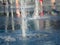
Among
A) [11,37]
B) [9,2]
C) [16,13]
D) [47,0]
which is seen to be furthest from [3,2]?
[11,37]

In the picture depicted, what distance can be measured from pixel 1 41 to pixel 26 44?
2.71 ft

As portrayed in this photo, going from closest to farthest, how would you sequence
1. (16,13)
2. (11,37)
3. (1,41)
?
(1,41), (11,37), (16,13)

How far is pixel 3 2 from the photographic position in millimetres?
25656

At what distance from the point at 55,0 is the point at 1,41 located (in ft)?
64.5

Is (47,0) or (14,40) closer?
(14,40)

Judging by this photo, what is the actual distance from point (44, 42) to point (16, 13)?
36.4 ft

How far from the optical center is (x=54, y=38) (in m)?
7.29

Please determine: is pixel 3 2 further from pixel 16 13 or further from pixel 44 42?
pixel 44 42

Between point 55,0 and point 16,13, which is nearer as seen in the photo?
point 16,13

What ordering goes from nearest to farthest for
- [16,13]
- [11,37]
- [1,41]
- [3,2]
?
1. [1,41]
2. [11,37]
3. [16,13]
4. [3,2]

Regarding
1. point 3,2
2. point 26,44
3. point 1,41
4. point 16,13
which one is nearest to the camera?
point 26,44

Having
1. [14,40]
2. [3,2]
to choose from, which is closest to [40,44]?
[14,40]

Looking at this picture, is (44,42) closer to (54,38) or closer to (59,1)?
(54,38)

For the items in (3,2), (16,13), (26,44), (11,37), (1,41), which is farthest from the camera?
(3,2)
